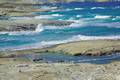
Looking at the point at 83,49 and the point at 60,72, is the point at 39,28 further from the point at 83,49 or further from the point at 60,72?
the point at 60,72

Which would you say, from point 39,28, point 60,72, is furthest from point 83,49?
point 39,28

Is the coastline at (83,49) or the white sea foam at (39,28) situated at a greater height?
the coastline at (83,49)

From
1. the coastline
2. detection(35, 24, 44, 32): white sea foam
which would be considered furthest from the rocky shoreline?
detection(35, 24, 44, 32): white sea foam

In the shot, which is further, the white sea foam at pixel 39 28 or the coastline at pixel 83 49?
the white sea foam at pixel 39 28

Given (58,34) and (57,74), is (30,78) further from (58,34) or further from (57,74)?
(58,34)

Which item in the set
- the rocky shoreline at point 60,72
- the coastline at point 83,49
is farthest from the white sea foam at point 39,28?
the rocky shoreline at point 60,72

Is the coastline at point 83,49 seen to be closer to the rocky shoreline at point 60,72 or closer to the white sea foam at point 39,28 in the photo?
the rocky shoreline at point 60,72

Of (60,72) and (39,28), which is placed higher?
(60,72)

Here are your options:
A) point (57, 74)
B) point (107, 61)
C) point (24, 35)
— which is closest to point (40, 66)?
point (57, 74)

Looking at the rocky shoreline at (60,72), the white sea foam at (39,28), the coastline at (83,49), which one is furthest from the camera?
the white sea foam at (39,28)

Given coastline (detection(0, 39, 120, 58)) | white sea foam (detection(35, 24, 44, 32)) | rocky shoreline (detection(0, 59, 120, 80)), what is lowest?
white sea foam (detection(35, 24, 44, 32))

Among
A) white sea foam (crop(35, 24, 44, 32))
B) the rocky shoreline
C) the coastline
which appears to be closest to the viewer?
the rocky shoreline

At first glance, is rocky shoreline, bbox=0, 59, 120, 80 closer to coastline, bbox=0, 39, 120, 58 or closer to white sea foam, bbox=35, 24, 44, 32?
coastline, bbox=0, 39, 120, 58

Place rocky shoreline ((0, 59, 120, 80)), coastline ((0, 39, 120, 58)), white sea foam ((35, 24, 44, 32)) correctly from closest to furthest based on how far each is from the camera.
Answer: rocky shoreline ((0, 59, 120, 80))
coastline ((0, 39, 120, 58))
white sea foam ((35, 24, 44, 32))
